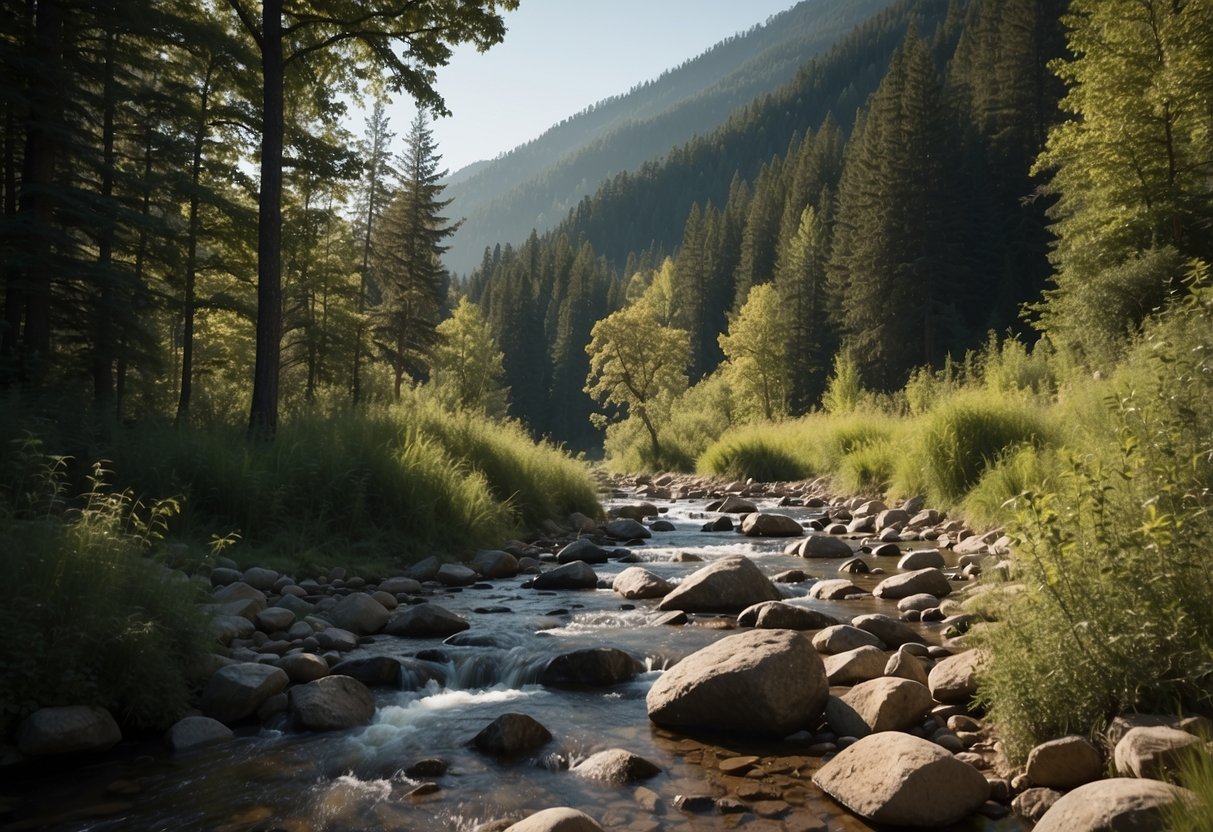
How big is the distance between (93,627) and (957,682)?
4751 mm

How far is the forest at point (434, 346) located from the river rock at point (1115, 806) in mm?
614

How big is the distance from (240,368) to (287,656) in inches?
782

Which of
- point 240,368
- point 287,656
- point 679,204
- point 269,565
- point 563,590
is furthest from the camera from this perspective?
point 679,204

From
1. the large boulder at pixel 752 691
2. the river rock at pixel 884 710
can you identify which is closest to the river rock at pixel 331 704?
the large boulder at pixel 752 691

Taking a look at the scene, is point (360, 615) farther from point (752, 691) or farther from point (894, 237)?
point (894, 237)

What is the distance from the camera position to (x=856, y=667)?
16.8 ft

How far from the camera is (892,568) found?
9.09 m

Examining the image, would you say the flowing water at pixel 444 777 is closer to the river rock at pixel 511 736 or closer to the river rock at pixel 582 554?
the river rock at pixel 511 736

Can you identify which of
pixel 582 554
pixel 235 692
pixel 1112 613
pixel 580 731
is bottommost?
pixel 582 554

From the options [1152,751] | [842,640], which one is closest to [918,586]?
[842,640]

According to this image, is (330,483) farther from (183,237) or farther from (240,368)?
(240,368)

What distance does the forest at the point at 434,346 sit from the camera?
4023 millimetres

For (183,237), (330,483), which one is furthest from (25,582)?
(183,237)

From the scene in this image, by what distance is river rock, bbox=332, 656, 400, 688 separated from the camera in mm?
5438
